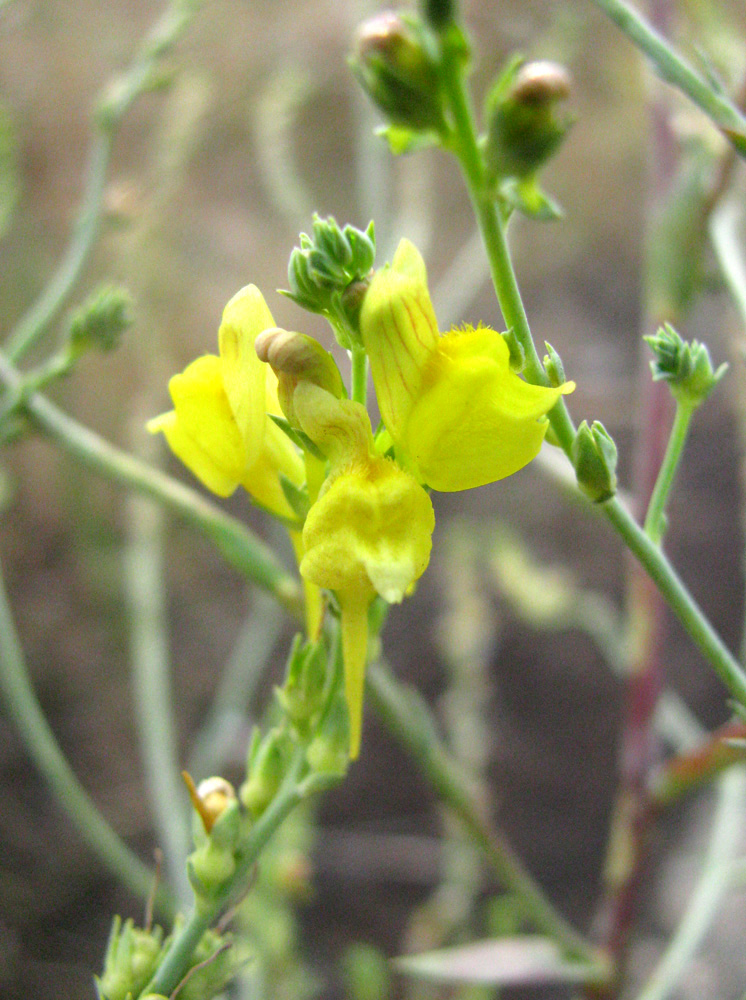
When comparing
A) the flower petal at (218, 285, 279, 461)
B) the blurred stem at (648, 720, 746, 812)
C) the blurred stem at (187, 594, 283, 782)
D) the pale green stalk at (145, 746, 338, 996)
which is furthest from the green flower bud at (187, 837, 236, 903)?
the blurred stem at (187, 594, 283, 782)

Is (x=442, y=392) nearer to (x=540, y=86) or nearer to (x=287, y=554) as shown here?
(x=540, y=86)

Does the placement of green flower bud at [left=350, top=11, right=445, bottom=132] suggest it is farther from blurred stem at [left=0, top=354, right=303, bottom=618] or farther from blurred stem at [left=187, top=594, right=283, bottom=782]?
blurred stem at [left=187, top=594, right=283, bottom=782]

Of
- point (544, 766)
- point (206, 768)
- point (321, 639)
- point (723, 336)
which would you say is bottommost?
point (544, 766)

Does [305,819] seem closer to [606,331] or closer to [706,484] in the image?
[706,484]

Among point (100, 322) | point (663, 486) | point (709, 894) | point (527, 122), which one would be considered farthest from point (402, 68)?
point (709, 894)

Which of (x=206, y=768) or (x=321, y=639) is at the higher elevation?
(x=321, y=639)

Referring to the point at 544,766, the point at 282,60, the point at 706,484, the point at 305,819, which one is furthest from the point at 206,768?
the point at 282,60

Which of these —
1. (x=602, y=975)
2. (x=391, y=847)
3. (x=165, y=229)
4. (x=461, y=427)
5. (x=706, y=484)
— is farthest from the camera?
(x=165, y=229)
